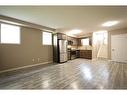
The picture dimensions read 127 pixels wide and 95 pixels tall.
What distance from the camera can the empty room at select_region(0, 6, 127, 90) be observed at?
3.75 metres

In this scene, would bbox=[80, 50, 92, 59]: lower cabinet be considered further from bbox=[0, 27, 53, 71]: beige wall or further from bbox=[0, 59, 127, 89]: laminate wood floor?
bbox=[0, 59, 127, 89]: laminate wood floor

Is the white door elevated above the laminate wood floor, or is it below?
above

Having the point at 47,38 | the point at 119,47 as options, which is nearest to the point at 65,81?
the point at 47,38

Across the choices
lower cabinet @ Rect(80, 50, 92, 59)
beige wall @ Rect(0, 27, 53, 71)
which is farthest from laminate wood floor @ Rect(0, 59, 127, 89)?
lower cabinet @ Rect(80, 50, 92, 59)

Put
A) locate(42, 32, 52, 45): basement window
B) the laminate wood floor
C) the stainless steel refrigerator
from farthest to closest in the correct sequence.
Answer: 1. the stainless steel refrigerator
2. locate(42, 32, 52, 45): basement window
3. the laminate wood floor

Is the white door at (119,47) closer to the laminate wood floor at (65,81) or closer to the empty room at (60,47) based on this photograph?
the empty room at (60,47)

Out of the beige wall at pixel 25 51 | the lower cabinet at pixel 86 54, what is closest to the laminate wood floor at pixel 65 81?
the beige wall at pixel 25 51

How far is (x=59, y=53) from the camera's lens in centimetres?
791

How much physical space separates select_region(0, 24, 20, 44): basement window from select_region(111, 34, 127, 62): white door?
653 cm

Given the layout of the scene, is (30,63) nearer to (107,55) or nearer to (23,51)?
(23,51)

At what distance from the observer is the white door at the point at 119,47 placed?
775 cm

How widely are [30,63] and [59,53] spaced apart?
2.23 m
